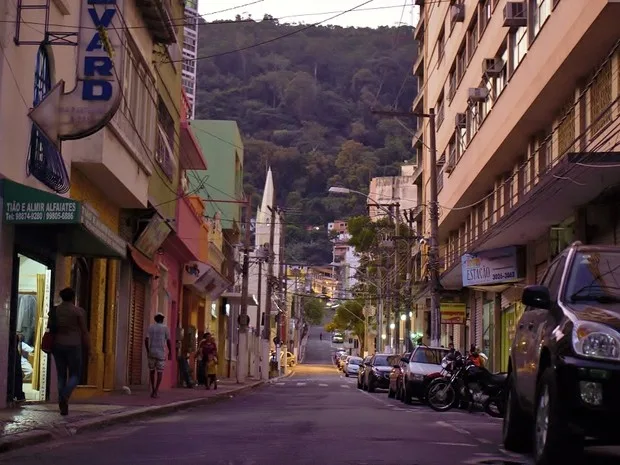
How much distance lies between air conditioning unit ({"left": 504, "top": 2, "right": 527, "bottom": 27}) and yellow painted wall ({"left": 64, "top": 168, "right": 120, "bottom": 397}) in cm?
1201

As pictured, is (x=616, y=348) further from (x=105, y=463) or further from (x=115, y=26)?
(x=115, y=26)

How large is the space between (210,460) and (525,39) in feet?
70.1

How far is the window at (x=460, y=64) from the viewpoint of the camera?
1603 inches

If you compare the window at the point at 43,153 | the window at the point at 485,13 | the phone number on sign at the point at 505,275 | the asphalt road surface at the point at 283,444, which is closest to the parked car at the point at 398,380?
the phone number on sign at the point at 505,275

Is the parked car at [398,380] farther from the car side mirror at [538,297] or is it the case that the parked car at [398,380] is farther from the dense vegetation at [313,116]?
the dense vegetation at [313,116]

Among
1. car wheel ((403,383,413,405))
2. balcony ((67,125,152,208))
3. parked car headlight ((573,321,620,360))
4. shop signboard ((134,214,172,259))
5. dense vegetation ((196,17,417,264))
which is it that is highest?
dense vegetation ((196,17,417,264))

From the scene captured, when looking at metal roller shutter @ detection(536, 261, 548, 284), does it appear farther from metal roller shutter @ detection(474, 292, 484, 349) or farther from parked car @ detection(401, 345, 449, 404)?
metal roller shutter @ detection(474, 292, 484, 349)

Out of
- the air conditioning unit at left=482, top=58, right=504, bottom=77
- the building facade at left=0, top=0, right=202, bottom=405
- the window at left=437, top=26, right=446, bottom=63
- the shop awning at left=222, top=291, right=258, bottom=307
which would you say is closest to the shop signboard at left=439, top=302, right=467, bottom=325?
the air conditioning unit at left=482, top=58, right=504, bottom=77

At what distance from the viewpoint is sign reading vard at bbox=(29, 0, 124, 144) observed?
15.7 m

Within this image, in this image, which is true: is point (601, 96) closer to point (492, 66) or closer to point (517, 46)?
point (517, 46)

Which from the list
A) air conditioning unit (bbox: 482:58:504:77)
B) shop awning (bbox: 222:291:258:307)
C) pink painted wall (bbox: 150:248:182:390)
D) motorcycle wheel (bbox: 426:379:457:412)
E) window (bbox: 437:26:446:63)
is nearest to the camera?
motorcycle wheel (bbox: 426:379:457:412)

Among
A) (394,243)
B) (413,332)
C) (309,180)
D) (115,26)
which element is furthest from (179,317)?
(309,180)

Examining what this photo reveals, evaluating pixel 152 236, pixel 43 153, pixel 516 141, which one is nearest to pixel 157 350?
pixel 152 236

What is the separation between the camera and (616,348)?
755cm
